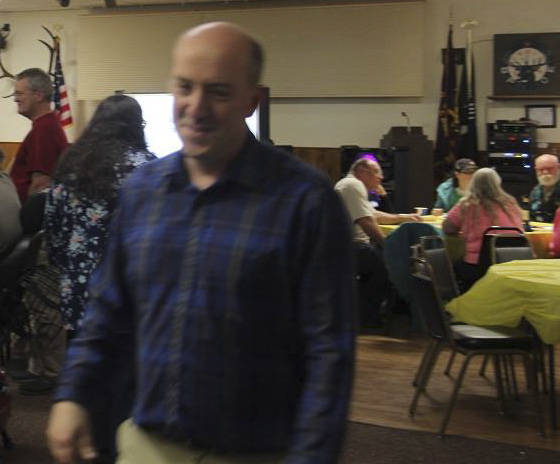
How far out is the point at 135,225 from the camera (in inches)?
52.6

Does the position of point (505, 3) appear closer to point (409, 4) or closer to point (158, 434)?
point (409, 4)

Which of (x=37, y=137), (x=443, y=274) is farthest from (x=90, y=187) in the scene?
(x=443, y=274)

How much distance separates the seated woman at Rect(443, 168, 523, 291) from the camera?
5.43 m

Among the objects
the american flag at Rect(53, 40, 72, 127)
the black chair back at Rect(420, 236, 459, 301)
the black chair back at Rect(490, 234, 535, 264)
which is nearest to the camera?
the black chair back at Rect(420, 236, 459, 301)

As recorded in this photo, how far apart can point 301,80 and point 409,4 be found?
155cm

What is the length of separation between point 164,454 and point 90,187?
5.44ft

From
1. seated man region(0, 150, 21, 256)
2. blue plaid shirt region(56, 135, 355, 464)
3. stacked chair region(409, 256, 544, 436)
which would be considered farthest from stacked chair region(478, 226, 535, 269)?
blue plaid shirt region(56, 135, 355, 464)

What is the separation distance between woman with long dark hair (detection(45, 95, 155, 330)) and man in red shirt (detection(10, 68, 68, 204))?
1179 mm

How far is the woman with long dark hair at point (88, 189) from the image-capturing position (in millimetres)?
2764

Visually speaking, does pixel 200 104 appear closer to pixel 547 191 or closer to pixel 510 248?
pixel 510 248

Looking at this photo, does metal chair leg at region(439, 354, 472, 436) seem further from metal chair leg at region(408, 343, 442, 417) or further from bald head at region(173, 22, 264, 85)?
bald head at region(173, 22, 264, 85)

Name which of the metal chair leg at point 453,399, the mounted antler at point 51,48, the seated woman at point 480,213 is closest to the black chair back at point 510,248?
the seated woman at point 480,213

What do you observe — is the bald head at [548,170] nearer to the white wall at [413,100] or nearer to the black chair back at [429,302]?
the white wall at [413,100]

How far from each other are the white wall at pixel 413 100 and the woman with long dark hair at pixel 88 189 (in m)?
7.13
